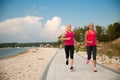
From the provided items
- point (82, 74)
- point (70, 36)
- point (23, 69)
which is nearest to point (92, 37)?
point (70, 36)

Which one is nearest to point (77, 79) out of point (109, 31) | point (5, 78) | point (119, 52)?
point (5, 78)

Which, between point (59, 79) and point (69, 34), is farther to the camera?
point (69, 34)

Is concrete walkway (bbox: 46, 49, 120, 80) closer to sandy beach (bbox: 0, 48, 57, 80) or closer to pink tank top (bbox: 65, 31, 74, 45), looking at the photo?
sandy beach (bbox: 0, 48, 57, 80)

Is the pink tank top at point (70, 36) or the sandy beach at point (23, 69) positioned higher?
the pink tank top at point (70, 36)

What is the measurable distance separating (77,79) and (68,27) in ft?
8.53

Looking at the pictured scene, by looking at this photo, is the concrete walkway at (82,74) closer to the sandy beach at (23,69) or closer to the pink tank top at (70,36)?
the sandy beach at (23,69)

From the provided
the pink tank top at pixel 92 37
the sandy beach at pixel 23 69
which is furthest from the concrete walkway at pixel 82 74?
the pink tank top at pixel 92 37

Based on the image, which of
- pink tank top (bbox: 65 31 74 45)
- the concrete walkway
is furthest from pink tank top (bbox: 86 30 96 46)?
the concrete walkway

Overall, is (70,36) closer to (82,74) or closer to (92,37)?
(92,37)

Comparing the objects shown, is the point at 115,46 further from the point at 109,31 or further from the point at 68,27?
the point at 109,31

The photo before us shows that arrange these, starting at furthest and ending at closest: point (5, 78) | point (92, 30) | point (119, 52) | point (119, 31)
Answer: point (119, 31), point (119, 52), point (5, 78), point (92, 30)

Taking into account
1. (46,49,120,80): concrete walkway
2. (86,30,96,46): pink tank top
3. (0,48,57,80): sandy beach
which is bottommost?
(0,48,57,80): sandy beach

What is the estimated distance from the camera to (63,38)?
10.5 metres

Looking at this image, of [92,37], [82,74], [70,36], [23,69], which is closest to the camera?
[82,74]
